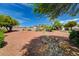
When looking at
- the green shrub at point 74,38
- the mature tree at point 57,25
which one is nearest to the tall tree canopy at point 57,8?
the mature tree at point 57,25

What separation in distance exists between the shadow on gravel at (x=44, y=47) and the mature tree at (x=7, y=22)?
32cm

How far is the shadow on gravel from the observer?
2.15 m

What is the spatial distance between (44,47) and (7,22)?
0.60 m

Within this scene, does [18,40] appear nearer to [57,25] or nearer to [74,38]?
[57,25]

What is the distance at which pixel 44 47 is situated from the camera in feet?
7.16

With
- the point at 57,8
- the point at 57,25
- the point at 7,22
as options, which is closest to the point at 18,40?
the point at 7,22

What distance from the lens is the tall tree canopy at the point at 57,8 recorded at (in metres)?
2.17

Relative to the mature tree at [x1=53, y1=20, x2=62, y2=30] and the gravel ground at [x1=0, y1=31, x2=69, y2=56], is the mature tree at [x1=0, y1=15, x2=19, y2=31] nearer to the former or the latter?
the gravel ground at [x1=0, y1=31, x2=69, y2=56]

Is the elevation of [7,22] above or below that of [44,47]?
above

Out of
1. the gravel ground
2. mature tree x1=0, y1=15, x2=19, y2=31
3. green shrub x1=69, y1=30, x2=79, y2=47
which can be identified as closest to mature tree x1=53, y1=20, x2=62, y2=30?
the gravel ground

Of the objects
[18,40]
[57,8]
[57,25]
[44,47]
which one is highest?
[57,8]

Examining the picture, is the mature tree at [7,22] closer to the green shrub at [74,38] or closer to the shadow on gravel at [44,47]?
the shadow on gravel at [44,47]

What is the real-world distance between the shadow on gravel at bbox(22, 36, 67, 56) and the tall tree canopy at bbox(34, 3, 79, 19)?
0.31m

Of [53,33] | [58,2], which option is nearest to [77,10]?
[58,2]
